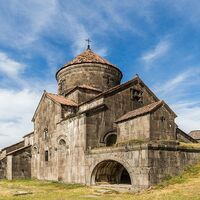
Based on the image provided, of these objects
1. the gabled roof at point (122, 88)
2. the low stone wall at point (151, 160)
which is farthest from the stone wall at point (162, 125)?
the gabled roof at point (122, 88)

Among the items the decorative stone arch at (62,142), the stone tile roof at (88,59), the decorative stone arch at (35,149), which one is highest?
the stone tile roof at (88,59)

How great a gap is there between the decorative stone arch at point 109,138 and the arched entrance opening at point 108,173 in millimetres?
2304

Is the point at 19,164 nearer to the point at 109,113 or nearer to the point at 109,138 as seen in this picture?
the point at 109,138

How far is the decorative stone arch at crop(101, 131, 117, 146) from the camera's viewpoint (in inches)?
876

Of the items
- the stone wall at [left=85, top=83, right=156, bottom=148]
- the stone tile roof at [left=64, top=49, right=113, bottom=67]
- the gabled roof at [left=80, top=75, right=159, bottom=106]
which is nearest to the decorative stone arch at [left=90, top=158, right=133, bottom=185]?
the stone wall at [left=85, top=83, right=156, bottom=148]

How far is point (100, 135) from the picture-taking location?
72.2 feet

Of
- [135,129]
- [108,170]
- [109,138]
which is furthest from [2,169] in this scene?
[135,129]

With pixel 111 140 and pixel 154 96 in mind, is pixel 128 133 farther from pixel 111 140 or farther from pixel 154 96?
pixel 154 96

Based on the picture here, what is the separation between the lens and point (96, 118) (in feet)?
72.2

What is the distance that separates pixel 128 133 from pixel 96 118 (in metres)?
2.68

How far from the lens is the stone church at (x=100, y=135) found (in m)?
16.9

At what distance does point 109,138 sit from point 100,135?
3.87ft

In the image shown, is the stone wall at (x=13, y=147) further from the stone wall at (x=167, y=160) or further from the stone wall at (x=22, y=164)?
the stone wall at (x=167, y=160)

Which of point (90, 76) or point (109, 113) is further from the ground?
point (90, 76)
